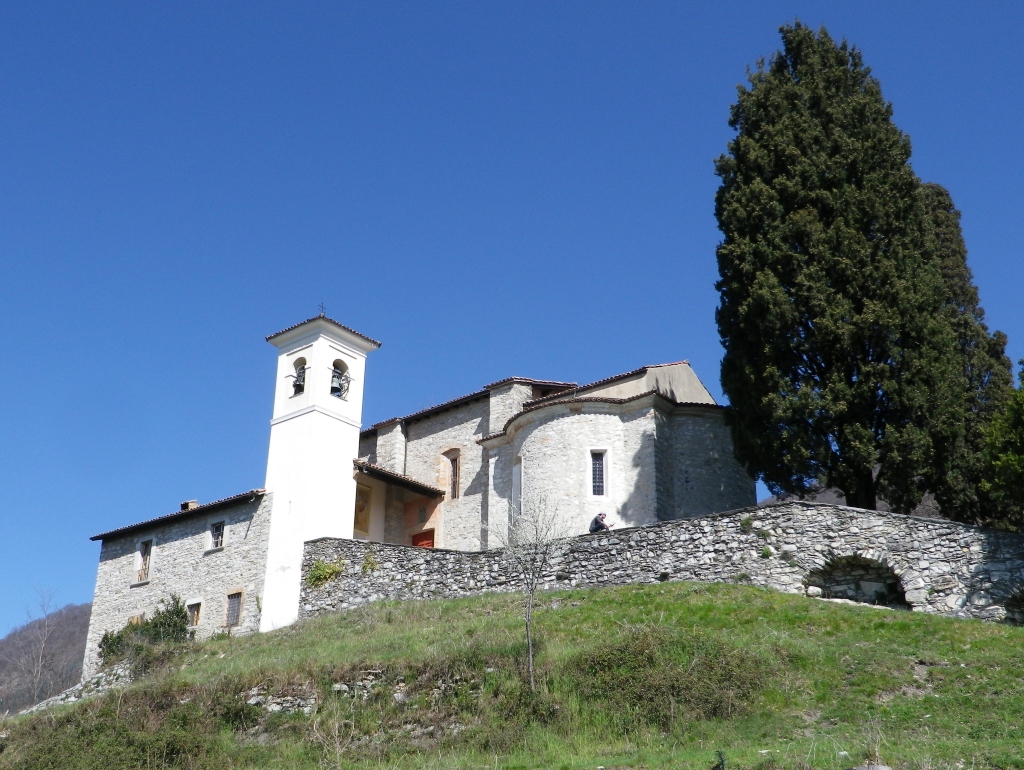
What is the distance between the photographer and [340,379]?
37.8 metres

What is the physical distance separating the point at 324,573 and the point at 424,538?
7658mm

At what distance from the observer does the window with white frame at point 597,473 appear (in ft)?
110

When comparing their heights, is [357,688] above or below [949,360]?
below

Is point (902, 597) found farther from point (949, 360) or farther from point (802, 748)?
point (802, 748)

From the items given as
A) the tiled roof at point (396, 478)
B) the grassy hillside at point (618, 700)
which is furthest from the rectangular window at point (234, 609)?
the grassy hillside at point (618, 700)

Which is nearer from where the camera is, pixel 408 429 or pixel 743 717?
pixel 743 717

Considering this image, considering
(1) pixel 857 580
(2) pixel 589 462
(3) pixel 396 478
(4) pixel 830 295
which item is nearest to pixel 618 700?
(1) pixel 857 580

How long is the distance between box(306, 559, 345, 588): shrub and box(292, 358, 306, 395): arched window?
22.5 feet

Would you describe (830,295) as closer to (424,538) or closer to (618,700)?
(618,700)

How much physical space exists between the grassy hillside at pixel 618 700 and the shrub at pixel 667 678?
3cm

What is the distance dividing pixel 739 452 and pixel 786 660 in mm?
10536

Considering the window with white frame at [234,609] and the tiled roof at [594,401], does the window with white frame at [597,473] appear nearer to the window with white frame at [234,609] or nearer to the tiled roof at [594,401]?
the tiled roof at [594,401]

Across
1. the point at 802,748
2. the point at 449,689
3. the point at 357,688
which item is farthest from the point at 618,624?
the point at 802,748

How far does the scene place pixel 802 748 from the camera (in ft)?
51.8
